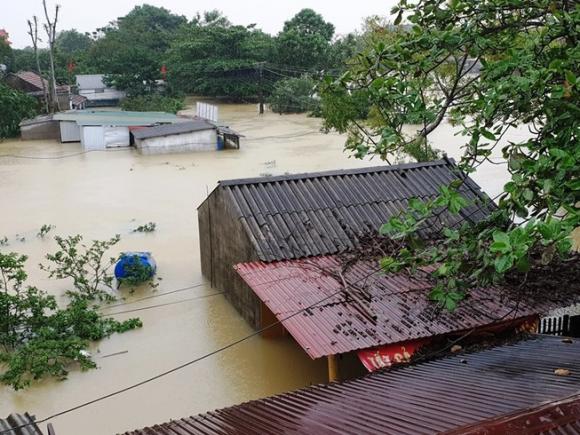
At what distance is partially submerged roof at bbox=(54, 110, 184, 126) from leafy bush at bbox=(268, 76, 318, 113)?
29.4 feet

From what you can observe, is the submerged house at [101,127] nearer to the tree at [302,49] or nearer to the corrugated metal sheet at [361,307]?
the tree at [302,49]

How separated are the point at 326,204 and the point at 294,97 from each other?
3040cm

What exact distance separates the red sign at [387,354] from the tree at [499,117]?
1.35 metres

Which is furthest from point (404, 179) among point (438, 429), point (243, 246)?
point (438, 429)

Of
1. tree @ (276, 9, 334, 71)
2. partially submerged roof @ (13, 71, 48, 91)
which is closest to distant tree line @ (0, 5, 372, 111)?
tree @ (276, 9, 334, 71)

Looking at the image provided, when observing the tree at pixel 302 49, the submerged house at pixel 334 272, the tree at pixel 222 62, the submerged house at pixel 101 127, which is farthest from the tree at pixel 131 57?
the submerged house at pixel 334 272

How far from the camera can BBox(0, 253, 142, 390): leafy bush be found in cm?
885

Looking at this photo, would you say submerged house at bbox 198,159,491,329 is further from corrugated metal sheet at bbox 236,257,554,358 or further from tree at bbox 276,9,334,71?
tree at bbox 276,9,334,71

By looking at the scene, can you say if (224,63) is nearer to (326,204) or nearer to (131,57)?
(131,57)

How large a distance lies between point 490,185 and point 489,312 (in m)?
13.3

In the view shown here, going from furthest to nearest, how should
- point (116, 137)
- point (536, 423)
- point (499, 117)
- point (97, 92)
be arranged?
1. point (97, 92)
2. point (116, 137)
3. point (499, 117)
4. point (536, 423)

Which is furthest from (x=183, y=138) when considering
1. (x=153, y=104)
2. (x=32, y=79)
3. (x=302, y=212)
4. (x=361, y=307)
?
(x=361, y=307)

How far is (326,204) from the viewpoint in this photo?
32.3 ft

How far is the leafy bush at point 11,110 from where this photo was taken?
31.2 metres
